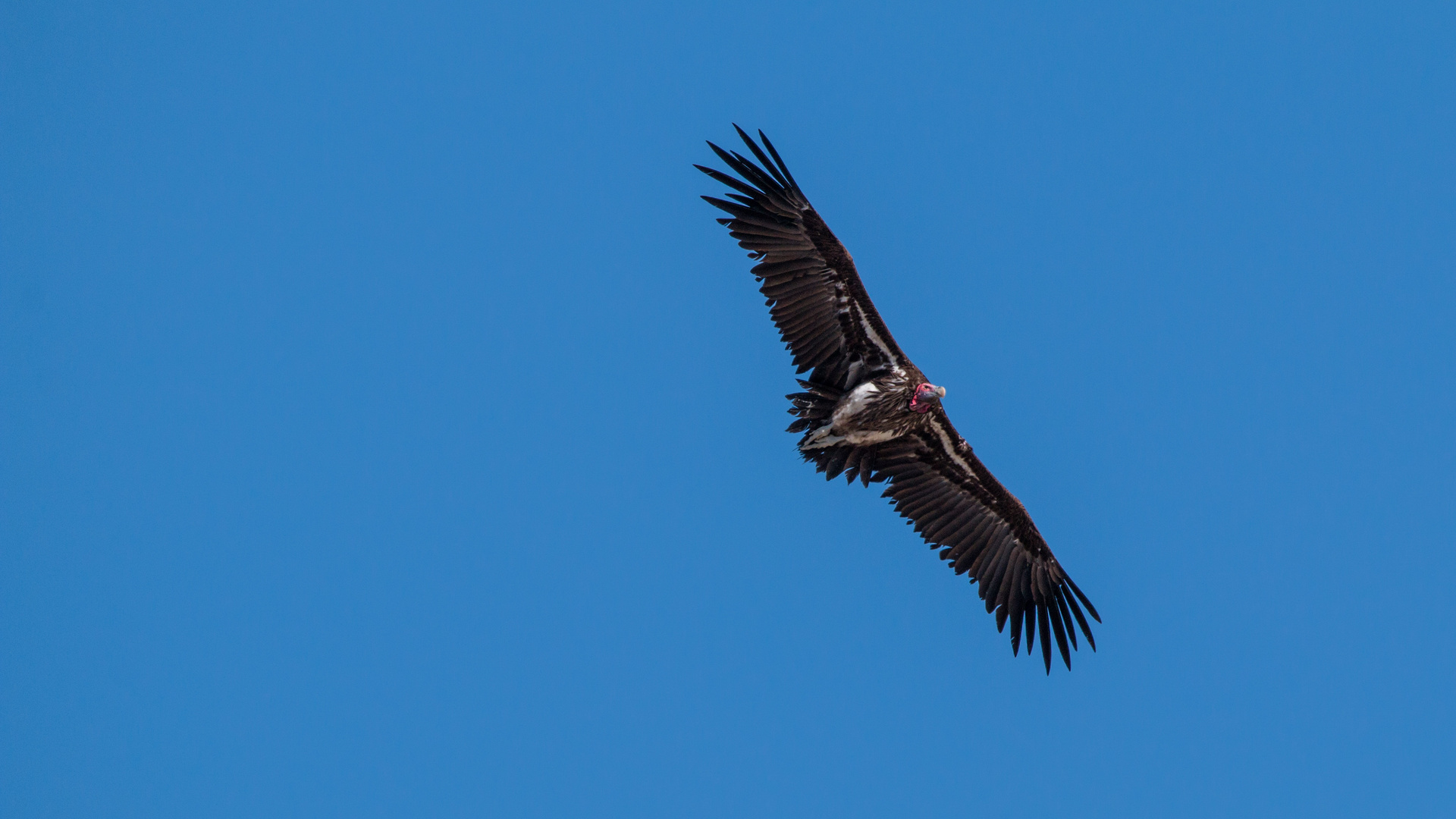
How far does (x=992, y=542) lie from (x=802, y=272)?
6.13 m

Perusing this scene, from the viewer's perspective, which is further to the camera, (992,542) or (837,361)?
(992,542)

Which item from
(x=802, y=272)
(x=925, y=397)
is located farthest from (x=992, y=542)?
(x=802, y=272)

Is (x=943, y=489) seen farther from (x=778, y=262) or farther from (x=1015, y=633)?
(x=778, y=262)

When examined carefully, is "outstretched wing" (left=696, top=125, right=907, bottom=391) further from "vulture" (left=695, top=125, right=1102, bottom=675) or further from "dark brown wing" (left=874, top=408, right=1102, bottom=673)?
"dark brown wing" (left=874, top=408, right=1102, bottom=673)

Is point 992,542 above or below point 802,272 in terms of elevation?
below

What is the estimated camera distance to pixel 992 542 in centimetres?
2494

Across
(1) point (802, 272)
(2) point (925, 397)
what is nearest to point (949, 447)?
(2) point (925, 397)

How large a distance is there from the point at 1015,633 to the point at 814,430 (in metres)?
5.27

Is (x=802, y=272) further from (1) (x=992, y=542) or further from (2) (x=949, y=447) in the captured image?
(1) (x=992, y=542)

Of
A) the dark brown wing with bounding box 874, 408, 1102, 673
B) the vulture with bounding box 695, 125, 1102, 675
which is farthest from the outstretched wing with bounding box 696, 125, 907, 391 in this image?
the dark brown wing with bounding box 874, 408, 1102, 673

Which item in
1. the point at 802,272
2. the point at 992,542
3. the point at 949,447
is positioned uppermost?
the point at 802,272

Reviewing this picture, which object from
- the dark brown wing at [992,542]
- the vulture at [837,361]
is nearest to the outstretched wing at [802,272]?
the vulture at [837,361]

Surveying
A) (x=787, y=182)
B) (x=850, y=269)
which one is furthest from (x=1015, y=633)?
(x=787, y=182)

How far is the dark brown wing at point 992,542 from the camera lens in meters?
24.6
